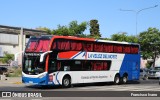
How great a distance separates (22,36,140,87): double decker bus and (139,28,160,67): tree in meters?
34.9

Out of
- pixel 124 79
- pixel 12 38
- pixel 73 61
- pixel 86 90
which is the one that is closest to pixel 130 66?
pixel 124 79

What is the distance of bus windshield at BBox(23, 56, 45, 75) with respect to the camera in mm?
26094

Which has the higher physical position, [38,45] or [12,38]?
[12,38]

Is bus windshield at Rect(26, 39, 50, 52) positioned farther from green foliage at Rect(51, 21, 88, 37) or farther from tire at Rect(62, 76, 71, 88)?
green foliage at Rect(51, 21, 88, 37)

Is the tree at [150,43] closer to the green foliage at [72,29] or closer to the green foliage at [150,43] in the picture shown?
the green foliage at [150,43]

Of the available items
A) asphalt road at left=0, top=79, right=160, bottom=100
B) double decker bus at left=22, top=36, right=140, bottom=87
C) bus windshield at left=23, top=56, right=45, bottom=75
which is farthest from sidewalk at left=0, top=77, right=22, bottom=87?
bus windshield at left=23, top=56, right=45, bottom=75

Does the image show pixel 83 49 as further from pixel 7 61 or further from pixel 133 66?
pixel 7 61

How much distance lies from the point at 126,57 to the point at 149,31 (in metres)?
37.7

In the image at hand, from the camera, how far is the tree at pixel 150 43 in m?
68.6

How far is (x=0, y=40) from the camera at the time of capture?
73.0m

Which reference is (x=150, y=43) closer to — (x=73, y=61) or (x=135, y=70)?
(x=135, y=70)

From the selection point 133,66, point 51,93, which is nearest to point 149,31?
point 133,66

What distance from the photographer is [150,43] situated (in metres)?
69.4

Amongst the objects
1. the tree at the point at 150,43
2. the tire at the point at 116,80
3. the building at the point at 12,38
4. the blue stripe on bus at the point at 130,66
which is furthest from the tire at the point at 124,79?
the building at the point at 12,38
